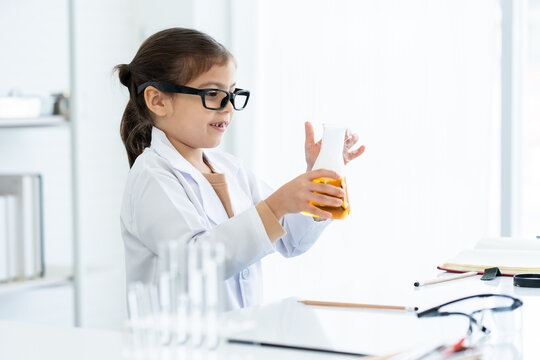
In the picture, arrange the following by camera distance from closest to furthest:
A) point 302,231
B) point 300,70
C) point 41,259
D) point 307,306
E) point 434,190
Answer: point 307,306 < point 302,231 < point 41,259 < point 434,190 < point 300,70

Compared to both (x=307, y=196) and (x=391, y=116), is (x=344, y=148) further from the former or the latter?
(x=391, y=116)

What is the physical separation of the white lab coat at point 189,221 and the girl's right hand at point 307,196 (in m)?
0.05

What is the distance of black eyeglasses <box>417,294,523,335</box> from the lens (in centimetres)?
96

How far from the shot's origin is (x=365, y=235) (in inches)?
114

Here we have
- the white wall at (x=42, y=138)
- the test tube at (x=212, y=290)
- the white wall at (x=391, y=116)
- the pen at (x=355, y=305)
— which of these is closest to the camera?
the test tube at (x=212, y=290)

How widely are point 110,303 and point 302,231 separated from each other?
1.69 metres

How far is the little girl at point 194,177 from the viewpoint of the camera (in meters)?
1.29

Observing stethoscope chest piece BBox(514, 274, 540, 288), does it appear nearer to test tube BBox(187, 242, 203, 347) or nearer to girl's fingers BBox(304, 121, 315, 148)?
girl's fingers BBox(304, 121, 315, 148)

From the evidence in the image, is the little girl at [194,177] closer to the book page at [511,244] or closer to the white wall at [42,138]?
the book page at [511,244]

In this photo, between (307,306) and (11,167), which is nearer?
(307,306)

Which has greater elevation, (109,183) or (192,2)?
(192,2)

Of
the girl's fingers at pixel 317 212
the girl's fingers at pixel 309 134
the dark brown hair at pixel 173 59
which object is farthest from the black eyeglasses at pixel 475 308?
the dark brown hair at pixel 173 59

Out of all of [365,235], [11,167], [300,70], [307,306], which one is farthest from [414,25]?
[307,306]

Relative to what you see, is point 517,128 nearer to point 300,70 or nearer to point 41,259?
point 300,70
